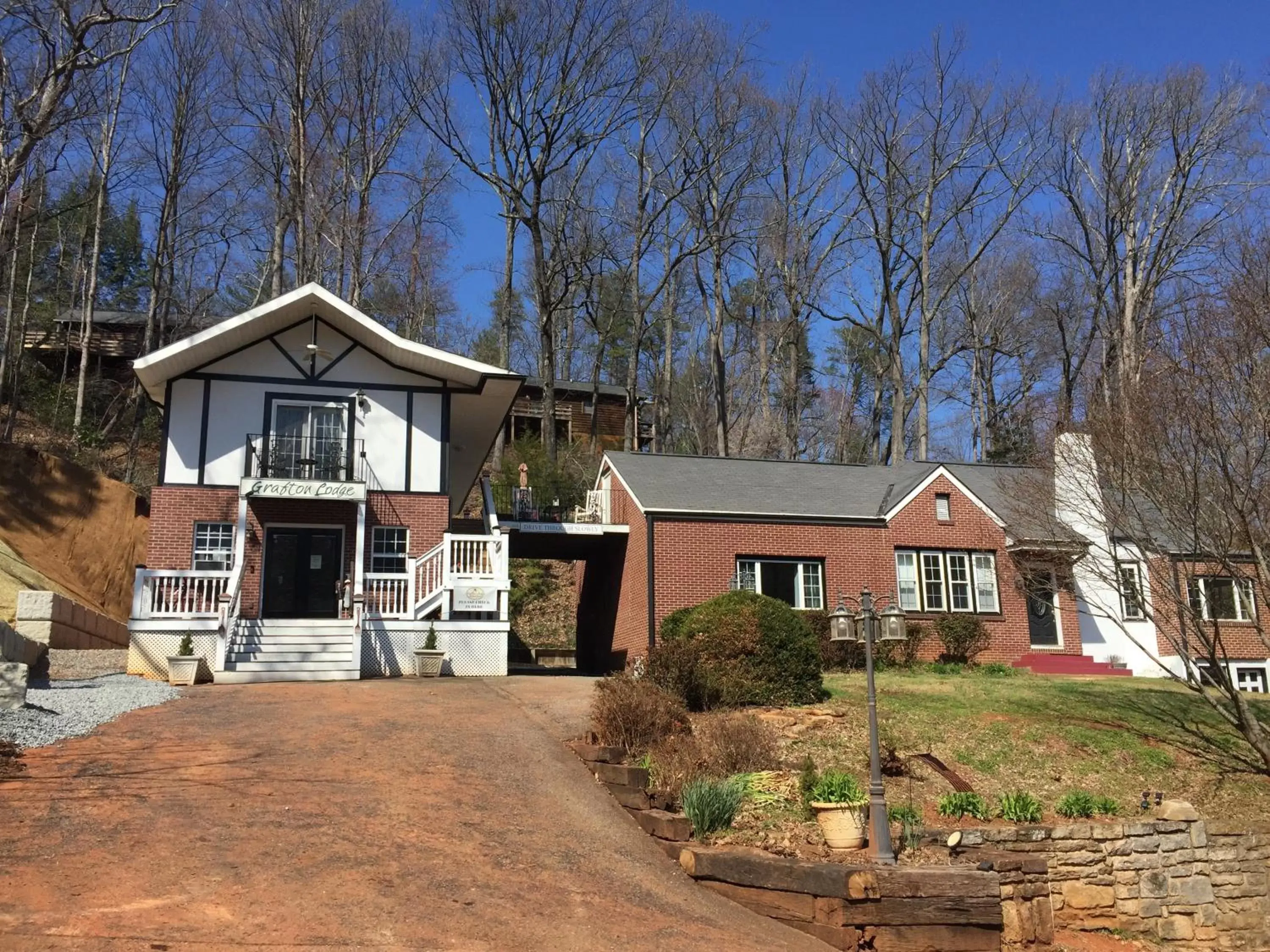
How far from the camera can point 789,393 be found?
43.7 m

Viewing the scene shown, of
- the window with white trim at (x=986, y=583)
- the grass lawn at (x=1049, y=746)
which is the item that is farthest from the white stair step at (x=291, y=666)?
the window with white trim at (x=986, y=583)

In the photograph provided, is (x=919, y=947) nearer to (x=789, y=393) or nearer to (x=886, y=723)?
(x=886, y=723)

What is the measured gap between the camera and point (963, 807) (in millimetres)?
10594

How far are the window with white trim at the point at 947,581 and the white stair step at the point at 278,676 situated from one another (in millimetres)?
12767

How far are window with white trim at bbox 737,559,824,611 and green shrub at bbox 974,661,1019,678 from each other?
3704 mm

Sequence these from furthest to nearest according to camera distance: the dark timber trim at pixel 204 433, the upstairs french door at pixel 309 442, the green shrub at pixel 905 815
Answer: the upstairs french door at pixel 309 442, the dark timber trim at pixel 204 433, the green shrub at pixel 905 815

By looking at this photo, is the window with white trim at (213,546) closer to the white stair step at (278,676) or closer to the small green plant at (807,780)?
the white stair step at (278,676)

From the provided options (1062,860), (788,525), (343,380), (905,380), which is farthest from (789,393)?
(1062,860)

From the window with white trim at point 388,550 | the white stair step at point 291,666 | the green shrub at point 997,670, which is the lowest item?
the green shrub at point 997,670

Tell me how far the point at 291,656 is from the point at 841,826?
472 inches

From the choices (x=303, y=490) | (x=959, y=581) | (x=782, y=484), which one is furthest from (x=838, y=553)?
(x=303, y=490)

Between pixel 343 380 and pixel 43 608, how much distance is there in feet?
24.2

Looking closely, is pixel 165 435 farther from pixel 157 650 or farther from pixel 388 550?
pixel 157 650

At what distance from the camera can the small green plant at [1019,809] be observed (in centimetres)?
1064
